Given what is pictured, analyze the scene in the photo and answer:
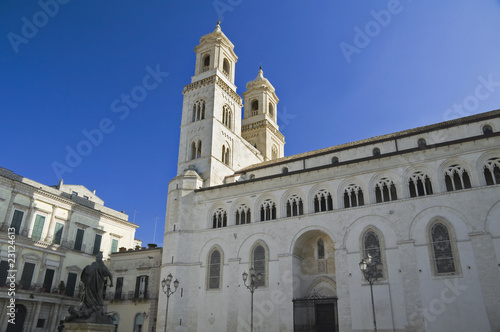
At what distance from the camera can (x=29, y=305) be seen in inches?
1097

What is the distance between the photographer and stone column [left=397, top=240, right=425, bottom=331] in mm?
Result: 19969

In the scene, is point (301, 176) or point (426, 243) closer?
point (426, 243)

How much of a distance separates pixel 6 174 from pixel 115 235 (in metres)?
11.5

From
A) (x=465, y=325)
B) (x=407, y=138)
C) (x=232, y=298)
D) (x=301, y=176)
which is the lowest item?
(x=465, y=325)

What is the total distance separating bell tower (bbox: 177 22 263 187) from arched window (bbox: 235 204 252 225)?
15.0ft

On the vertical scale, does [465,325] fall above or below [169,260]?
below

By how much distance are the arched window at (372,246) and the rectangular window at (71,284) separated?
23.2m

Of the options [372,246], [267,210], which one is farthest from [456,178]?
[267,210]

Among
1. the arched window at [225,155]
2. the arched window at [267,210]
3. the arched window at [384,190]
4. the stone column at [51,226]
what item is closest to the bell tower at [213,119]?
the arched window at [225,155]

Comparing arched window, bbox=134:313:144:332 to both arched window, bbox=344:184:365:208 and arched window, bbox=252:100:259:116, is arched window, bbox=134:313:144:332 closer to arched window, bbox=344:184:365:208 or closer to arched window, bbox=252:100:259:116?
arched window, bbox=344:184:365:208

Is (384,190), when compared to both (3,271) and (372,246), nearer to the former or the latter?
(372,246)

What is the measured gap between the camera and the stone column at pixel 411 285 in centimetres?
1997

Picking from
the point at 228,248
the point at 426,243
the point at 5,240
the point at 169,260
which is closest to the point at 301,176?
the point at 228,248

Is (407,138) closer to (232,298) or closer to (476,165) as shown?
(476,165)
